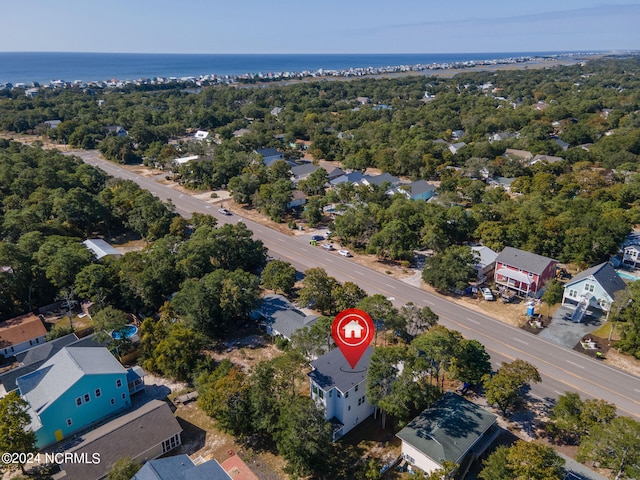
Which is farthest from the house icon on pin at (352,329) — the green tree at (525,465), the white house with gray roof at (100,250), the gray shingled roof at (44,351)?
the white house with gray roof at (100,250)

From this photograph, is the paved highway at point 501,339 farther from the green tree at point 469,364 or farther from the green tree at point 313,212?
the green tree at point 469,364

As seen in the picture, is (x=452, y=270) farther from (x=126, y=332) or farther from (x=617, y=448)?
(x=126, y=332)

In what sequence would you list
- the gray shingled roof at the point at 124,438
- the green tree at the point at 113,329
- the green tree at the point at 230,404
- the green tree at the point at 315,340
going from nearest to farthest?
1. the gray shingled roof at the point at 124,438
2. the green tree at the point at 230,404
3. the green tree at the point at 315,340
4. the green tree at the point at 113,329

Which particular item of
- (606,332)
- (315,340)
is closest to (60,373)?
(315,340)

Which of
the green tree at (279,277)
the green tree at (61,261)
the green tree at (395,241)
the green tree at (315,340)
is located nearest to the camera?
the green tree at (315,340)

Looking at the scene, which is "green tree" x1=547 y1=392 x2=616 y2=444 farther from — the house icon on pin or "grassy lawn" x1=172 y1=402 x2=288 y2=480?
"grassy lawn" x1=172 y1=402 x2=288 y2=480
